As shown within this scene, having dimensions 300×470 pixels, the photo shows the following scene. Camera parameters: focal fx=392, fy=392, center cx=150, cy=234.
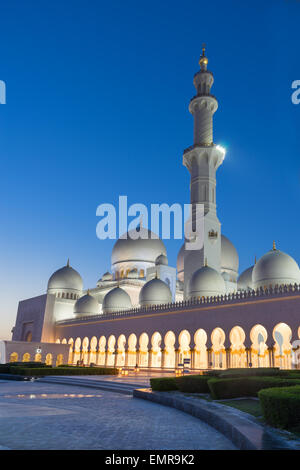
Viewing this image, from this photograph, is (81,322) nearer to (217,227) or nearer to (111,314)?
(111,314)

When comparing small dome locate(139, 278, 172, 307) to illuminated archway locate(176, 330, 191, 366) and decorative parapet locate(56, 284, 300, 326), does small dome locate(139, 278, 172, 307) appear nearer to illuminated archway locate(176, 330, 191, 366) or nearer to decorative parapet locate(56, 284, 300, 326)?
decorative parapet locate(56, 284, 300, 326)

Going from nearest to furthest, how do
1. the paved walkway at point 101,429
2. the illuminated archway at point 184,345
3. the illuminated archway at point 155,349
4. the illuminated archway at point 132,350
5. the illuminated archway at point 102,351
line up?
the paved walkway at point 101,429
the illuminated archway at point 184,345
the illuminated archway at point 155,349
the illuminated archway at point 132,350
the illuminated archway at point 102,351

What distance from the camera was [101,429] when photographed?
214 inches

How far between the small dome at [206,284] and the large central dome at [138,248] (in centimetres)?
1359

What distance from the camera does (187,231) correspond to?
2962 centimetres

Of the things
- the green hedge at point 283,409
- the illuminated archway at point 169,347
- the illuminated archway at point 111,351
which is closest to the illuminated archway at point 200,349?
the illuminated archway at point 169,347

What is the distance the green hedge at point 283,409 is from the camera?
4598 mm

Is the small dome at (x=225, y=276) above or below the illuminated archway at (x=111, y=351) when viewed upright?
above

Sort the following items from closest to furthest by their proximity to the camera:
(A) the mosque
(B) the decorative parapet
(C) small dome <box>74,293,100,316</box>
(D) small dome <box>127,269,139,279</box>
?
(B) the decorative parapet → (A) the mosque → (C) small dome <box>74,293,100,316</box> → (D) small dome <box>127,269,139,279</box>

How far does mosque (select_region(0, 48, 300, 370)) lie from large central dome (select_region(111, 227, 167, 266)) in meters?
0.10

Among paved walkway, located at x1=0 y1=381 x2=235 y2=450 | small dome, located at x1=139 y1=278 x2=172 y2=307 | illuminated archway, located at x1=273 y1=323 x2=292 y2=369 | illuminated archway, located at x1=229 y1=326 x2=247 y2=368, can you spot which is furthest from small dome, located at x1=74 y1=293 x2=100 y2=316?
paved walkway, located at x1=0 y1=381 x2=235 y2=450

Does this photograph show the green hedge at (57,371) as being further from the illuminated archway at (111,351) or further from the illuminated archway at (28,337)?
the illuminated archway at (28,337)

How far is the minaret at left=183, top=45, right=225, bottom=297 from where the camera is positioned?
2855 centimetres
